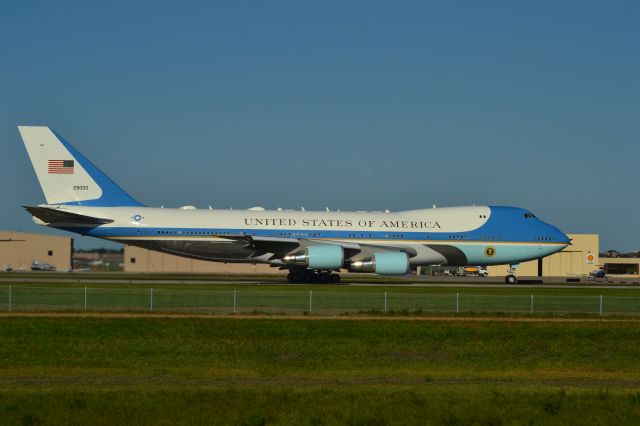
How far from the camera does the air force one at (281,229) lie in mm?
57219

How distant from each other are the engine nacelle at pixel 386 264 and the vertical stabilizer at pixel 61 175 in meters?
16.6

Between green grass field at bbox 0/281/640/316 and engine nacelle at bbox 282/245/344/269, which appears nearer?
green grass field at bbox 0/281/640/316

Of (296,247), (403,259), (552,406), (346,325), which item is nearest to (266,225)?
(296,247)

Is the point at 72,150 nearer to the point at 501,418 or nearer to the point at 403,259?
the point at 403,259

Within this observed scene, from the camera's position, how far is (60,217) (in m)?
56.2

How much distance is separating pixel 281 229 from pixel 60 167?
604 inches

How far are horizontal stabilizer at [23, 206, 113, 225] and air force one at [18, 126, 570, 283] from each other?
6 centimetres

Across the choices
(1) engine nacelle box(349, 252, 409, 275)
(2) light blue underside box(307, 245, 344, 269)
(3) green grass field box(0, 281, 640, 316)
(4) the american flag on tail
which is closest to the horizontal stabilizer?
(4) the american flag on tail

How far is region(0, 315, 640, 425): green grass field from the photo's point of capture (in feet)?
54.9

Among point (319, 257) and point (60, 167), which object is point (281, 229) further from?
point (60, 167)

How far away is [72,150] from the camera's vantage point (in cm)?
6016

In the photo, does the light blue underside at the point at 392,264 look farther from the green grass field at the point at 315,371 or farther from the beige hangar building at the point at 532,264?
the beige hangar building at the point at 532,264

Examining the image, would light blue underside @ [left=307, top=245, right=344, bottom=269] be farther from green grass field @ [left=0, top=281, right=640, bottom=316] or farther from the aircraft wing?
green grass field @ [left=0, top=281, right=640, bottom=316]

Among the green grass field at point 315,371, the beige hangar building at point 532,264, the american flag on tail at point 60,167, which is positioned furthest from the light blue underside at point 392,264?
the beige hangar building at point 532,264
